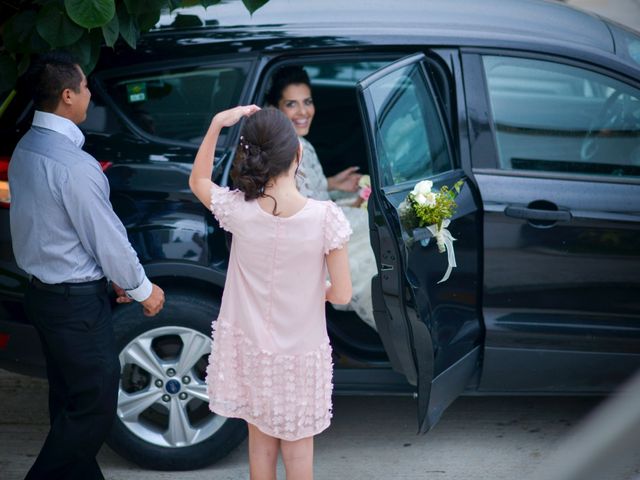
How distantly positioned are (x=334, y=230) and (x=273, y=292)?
292mm

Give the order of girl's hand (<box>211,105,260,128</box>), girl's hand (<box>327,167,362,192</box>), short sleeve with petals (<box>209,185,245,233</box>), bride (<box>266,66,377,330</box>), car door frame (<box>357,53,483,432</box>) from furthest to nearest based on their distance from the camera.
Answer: girl's hand (<box>327,167,362,192</box>) → bride (<box>266,66,377,330</box>) → car door frame (<box>357,53,483,432</box>) → girl's hand (<box>211,105,260,128</box>) → short sleeve with petals (<box>209,185,245,233</box>)

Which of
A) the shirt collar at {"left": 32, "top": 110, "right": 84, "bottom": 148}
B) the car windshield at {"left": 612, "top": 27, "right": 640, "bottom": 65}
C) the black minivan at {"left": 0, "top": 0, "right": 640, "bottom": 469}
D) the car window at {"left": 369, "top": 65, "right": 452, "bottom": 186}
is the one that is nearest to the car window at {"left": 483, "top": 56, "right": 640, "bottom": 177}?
the black minivan at {"left": 0, "top": 0, "right": 640, "bottom": 469}

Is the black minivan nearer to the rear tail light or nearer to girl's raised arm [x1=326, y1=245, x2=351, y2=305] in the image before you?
the rear tail light

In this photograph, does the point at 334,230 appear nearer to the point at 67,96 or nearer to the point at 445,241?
the point at 445,241

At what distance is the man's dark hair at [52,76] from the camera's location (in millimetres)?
3588

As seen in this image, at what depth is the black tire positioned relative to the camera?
4223 mm

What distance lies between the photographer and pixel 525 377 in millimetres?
4297

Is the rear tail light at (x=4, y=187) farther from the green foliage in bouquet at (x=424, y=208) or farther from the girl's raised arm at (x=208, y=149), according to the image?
the green foliage in bouquet at (x=424, y=208)

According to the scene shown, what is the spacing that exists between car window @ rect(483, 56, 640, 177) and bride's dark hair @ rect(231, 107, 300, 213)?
1.36 m

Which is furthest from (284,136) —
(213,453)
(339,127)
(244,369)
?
(339,127)

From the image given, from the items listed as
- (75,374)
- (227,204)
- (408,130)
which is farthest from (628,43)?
(75,374)

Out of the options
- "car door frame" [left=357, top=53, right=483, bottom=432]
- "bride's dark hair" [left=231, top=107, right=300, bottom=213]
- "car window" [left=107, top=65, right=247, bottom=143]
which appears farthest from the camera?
"car window" [left=107, top=65, right=247, bottom=143]

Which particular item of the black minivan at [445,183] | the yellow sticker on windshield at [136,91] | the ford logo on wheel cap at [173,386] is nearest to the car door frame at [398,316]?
the black minivan at [445,183]

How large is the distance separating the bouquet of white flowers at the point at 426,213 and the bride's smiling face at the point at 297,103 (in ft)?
3.80
